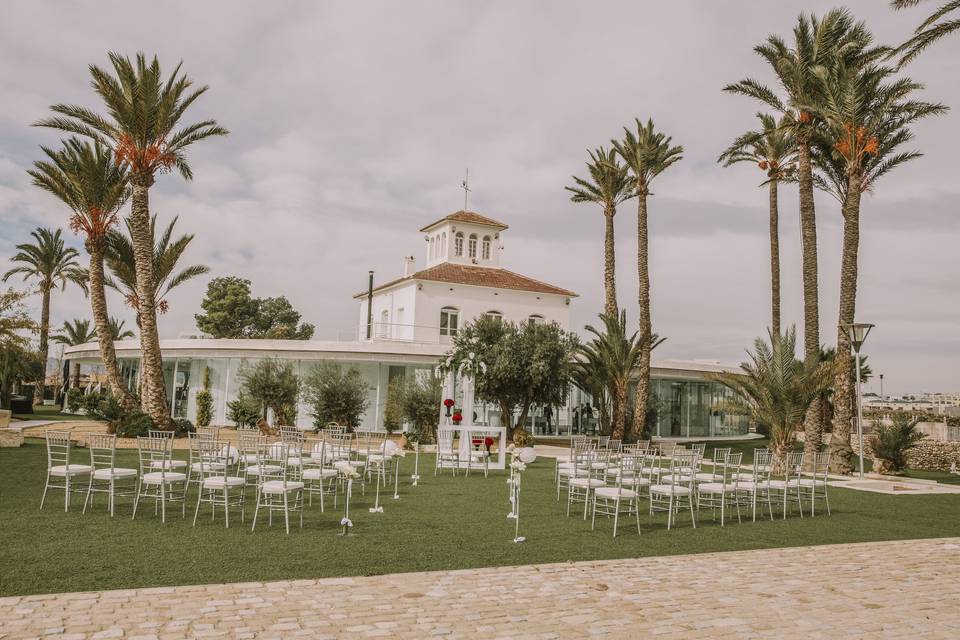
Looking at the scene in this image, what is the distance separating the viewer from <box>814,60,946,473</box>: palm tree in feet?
66.0

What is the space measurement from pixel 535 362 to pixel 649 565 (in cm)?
1801

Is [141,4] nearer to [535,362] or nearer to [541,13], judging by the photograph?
[541,13]

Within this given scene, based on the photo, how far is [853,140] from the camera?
20094 millimetres

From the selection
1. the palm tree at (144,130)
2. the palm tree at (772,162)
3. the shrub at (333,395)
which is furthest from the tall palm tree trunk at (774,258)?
the palm tree at (144,130)

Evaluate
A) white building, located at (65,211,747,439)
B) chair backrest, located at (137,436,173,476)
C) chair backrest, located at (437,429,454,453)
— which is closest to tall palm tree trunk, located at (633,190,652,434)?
white building, located at (65,211,747,439)

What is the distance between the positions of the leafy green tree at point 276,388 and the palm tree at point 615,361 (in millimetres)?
11086

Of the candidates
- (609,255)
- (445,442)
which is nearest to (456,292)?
(609,255)

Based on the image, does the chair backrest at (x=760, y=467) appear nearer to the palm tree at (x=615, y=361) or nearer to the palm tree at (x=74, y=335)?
the palm tree at (x=615, y=361)

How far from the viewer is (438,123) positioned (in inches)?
628

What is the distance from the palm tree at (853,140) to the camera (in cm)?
2011

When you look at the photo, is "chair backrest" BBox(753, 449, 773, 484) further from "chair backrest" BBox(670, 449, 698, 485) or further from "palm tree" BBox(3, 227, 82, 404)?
"palm tree" BBox(3, 227, 82, 404)

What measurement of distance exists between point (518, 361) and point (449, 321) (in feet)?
38.3

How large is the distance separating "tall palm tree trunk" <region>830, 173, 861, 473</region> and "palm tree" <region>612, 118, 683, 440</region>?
774cm

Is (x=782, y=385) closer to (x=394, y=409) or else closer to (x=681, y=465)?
(x=681, y=465)
